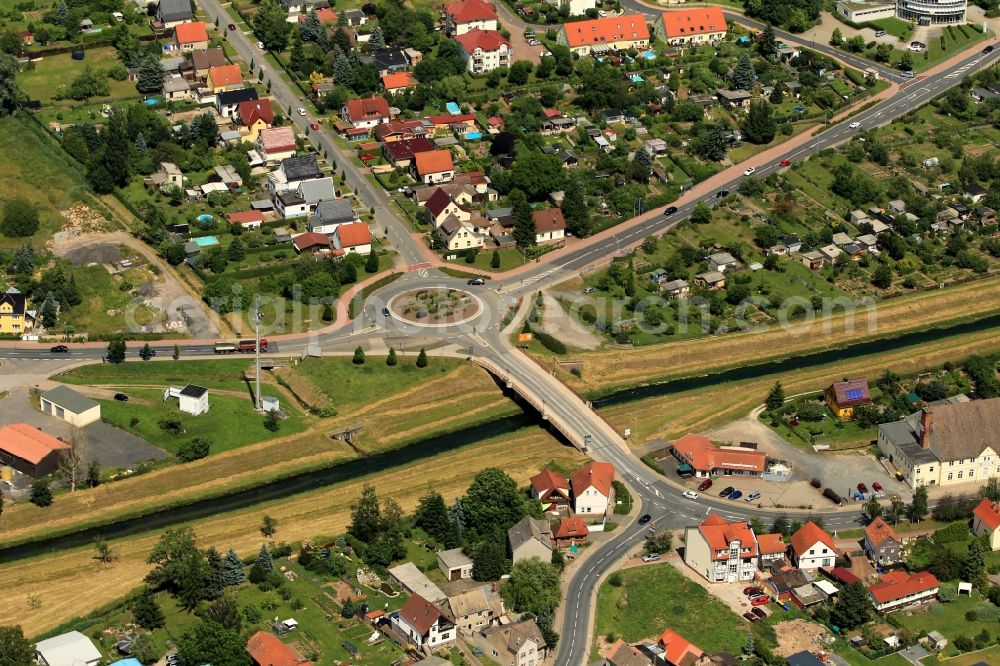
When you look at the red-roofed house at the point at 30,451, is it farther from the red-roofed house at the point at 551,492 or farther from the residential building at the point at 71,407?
the red-roofed house at the point at 551,492

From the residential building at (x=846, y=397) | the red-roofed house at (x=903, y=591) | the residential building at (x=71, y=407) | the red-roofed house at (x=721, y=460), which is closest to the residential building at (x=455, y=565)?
the red-roofed house at (x=721, y=460)

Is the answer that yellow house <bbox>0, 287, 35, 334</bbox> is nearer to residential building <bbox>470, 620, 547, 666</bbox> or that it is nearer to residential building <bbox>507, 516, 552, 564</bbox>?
residential building <bbox>507, 516, 552, 564</bbox>

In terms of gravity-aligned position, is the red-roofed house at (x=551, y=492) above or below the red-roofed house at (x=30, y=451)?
below

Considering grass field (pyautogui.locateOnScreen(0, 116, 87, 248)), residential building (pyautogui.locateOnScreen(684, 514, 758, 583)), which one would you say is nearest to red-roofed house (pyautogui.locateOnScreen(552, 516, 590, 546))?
residential building (pyautogui.locateOnScreen(684, 514, 758, 583))

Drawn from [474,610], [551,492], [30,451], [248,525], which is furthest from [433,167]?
[474,610]

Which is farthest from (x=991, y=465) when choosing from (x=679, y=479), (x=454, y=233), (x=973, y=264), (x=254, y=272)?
(x=254, y=272)

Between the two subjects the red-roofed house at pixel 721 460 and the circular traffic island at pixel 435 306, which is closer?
the red-roofed house at pixel 721 460

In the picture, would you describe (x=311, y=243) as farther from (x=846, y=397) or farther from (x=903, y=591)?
(x=903, y=591)
